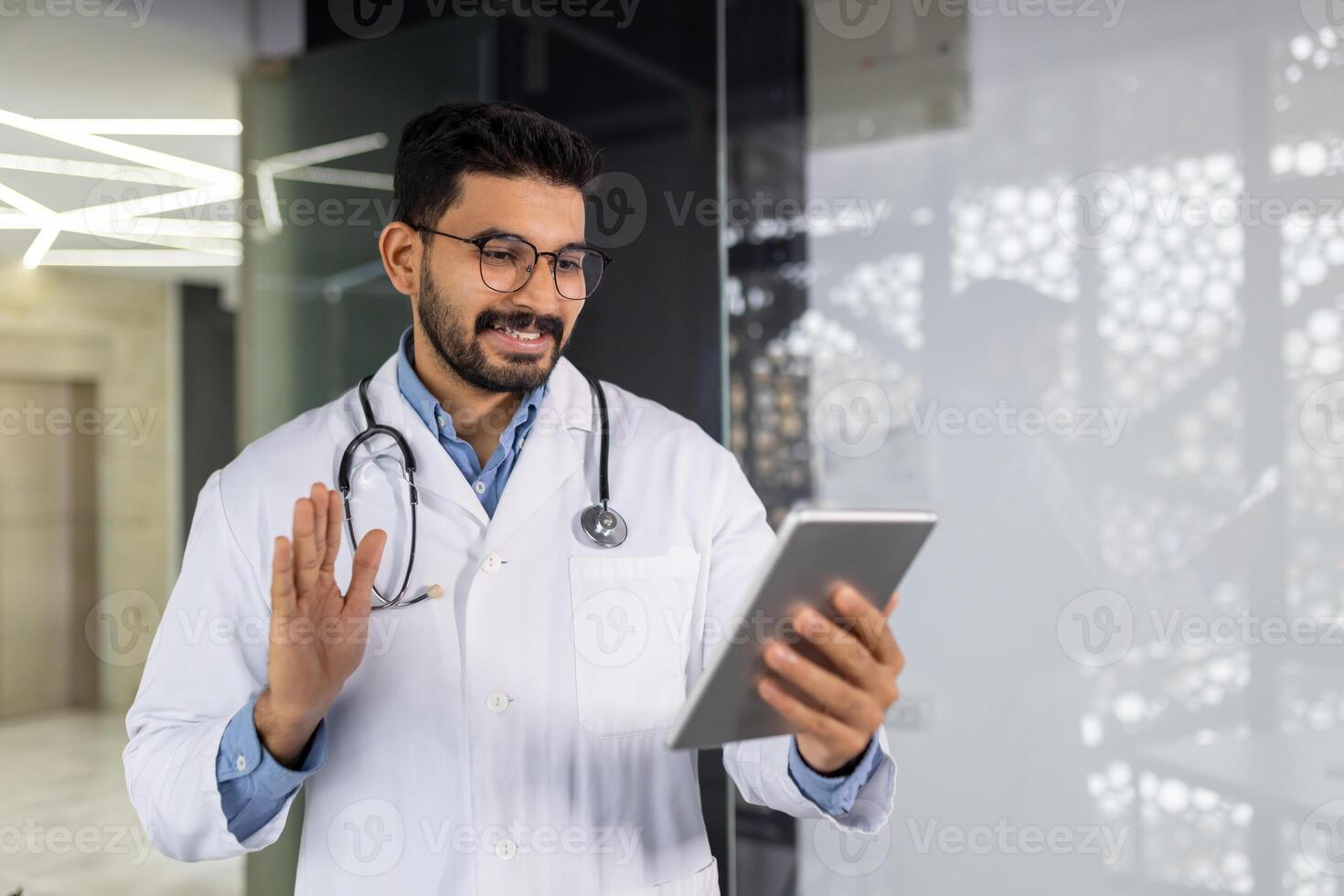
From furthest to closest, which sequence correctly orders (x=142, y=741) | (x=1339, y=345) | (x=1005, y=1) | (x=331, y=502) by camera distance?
(x=1005, y=1)
(x=1339, y=345)
(x=142, y=741)
(x=331, y=502)

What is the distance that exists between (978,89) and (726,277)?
2.39ft

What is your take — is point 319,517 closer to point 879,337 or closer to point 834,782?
point 834,782

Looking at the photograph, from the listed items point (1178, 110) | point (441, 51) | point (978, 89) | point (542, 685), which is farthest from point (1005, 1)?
point (542, 685)

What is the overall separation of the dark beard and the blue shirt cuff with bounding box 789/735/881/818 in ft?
2.18

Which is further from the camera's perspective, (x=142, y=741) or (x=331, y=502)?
(x=142, y=741)

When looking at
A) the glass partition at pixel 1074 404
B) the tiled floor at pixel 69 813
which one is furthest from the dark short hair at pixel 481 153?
the tiled floor at pixel 69 813

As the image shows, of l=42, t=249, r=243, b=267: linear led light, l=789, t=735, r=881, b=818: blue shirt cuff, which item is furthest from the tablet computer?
l=42, t=249, r=243, b=267: linear led light

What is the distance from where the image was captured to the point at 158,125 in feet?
7.85

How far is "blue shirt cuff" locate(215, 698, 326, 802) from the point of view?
1324mm

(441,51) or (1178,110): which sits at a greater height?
(441,51)

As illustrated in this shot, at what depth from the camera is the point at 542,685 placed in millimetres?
1497

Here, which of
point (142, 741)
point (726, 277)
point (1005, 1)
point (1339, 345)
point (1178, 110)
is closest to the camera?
point (142, 741)

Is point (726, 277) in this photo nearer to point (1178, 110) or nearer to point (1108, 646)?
point (1178, 110)

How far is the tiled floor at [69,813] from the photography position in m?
2.19
